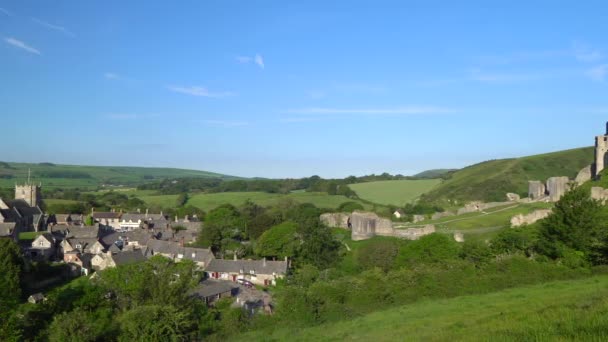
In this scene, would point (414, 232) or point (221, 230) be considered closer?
point (414, 232)

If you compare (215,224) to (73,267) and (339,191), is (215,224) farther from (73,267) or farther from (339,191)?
(339,191)

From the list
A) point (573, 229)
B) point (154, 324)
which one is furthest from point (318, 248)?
point (154, 324)

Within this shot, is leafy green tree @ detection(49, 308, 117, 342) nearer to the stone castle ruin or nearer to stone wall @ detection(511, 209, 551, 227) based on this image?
the stone castle ruin

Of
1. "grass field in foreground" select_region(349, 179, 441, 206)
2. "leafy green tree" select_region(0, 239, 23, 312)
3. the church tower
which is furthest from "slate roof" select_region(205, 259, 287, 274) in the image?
"grass field in foreground" select_region(349, 179, 441, 206)

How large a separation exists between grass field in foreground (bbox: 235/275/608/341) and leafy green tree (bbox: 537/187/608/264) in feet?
18.7

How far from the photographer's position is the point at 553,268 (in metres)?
25.0

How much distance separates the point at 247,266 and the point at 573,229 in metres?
32.0

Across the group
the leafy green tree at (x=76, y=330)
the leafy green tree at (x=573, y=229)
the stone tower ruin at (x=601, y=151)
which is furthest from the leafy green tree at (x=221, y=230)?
the stone tower ruin at (x=601, y=151)

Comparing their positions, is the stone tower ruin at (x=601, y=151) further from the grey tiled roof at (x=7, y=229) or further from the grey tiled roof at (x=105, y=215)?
the grey tiled roof at (x=105, y=215)

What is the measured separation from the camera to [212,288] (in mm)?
39812

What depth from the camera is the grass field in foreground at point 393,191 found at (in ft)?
310

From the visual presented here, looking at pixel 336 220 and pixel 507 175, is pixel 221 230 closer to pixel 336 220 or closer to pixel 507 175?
pixel 336 220

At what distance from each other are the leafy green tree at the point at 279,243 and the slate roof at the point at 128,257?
13210 millimetres

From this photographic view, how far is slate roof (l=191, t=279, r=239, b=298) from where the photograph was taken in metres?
37.6
